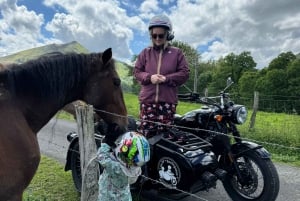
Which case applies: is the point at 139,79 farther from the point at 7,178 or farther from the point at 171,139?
the point at 7,178

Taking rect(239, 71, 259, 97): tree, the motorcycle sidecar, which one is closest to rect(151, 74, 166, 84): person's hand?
the motorcycle sidecar

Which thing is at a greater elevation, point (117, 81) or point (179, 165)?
point (117, 81)

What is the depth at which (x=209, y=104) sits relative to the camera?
3.53 m

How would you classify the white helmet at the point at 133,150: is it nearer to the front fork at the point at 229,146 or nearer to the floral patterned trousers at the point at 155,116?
the floral patterned trousers at the point at 155,116

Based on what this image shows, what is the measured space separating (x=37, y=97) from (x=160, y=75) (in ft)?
4.45

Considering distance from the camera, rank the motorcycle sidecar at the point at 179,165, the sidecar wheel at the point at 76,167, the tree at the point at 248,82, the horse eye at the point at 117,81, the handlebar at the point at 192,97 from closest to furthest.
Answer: the horse eye at the point at 117,81 → the motorcycle sidecar at the point at 179,165 → the handlebar at the point at 192,97 → the sidecar wheel at the point at 76,167 → the tree at the point at 248,82

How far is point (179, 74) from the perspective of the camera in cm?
333

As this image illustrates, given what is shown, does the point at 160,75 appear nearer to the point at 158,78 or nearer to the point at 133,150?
the point at 158,78

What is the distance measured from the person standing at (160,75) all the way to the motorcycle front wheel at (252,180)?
952 millimetres

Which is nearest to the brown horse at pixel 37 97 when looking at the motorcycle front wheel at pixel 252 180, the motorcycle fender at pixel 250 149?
the motorcycle fender at pixel 250 149

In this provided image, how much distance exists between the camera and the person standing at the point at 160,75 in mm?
3338

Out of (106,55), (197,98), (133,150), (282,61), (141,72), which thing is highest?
(282,61)

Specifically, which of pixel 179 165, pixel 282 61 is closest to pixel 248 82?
pixel 282 61

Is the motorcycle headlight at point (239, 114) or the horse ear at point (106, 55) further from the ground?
the horse ear at point (106, 55)
